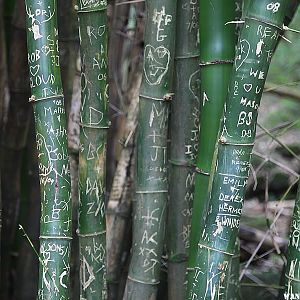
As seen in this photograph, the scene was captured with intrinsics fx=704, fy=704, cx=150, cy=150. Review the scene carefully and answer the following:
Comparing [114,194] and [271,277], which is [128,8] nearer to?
[114,194]

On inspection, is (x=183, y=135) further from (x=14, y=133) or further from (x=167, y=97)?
(x=14, y=133)

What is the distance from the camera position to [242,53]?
1.00 metres

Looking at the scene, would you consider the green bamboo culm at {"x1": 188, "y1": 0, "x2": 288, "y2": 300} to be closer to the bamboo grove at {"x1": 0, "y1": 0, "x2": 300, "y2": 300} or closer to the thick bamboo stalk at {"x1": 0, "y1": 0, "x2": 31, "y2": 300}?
the bamboo grove at {"x1": 0, "y1": 0, "x2": 300, "y2": 300}

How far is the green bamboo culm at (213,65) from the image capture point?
3.65 ft

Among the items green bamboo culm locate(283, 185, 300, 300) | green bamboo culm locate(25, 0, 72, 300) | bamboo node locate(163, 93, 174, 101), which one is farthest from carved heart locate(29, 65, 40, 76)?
green bamboo culm locate(283, 185, 300, 300)

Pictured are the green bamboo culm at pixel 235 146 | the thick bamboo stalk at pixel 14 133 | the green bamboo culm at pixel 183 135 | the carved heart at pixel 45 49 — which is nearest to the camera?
the green bamboo culm at pixel 235 146

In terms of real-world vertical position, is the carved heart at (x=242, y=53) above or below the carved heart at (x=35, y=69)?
above

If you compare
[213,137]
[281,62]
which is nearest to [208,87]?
[213,137]

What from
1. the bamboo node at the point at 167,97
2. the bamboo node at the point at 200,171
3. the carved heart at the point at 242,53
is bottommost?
the bamboo node at the point at 200,171

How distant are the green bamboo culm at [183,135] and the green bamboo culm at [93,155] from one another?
0.48ft

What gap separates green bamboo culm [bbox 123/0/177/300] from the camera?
116cm

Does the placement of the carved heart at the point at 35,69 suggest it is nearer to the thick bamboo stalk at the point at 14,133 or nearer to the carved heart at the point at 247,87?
the carved heart at the point at 247,87

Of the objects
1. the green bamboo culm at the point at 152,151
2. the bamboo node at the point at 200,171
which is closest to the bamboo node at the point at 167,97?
the green bamboo culm at the point at 152,151

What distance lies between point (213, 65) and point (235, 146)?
0.17 m
